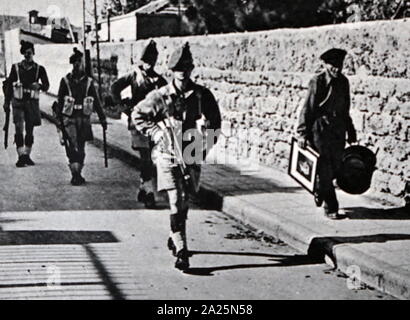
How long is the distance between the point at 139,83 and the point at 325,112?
2.06 m

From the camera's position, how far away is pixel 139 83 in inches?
312

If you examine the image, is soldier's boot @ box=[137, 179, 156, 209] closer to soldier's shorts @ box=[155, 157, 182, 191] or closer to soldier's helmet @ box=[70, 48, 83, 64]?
soldier's helmet @ box=[70, 48, 83, 64]

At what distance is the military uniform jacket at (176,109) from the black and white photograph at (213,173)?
0.04ft

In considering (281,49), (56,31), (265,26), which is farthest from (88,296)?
(265,26)

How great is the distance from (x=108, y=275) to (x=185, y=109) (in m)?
1.46

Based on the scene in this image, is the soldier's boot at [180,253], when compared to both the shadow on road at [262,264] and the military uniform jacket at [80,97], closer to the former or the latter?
the shadow on road at [262,264]

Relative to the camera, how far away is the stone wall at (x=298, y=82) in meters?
7.93

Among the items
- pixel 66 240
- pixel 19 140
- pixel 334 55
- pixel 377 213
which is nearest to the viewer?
pixel 66 240

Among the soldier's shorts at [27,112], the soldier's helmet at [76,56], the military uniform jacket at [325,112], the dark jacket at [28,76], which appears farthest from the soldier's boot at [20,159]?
the military uniform jacket at [325,112]

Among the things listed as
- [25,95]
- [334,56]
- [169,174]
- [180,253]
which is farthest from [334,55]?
[25,95]

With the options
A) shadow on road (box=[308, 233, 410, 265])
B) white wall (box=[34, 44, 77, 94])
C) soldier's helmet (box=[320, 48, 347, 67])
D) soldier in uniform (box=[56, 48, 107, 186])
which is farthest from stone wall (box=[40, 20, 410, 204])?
white wall (box=[34, 44, 77, 94])

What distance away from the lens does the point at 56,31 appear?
8109 mm

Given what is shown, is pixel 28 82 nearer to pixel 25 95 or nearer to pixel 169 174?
pixel 25 95

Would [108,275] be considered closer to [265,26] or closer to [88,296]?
[88,296]
